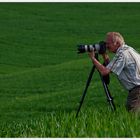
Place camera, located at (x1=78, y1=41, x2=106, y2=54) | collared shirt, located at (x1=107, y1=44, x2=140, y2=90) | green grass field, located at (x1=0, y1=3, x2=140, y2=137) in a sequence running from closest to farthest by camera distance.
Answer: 1. green grass field, located at (x1=0, y1=3, x2=140, y2=137)
2. collared shirt, located at (x1=107, y1=44, x2=140, y2=90)
3. camera, located at (x1=78, y1=41, x2=106, y2=54)

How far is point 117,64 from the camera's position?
1160 centimetres

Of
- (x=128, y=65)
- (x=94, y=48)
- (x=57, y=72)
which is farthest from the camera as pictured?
(x=57, y=72)

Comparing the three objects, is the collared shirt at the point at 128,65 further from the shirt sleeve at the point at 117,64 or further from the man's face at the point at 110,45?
the man's face at the point at 110,45

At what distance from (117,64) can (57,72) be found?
13.8m

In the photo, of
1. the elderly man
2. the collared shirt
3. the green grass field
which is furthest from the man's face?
the green grass field

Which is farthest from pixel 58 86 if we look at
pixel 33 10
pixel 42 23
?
pixel 33 10

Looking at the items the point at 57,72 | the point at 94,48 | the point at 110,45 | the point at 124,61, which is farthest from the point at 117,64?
the point at 57,72

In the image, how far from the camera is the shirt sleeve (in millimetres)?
11562

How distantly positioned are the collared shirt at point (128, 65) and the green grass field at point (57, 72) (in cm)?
54

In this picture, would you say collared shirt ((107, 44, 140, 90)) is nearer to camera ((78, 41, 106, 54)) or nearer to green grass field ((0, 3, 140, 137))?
camera ((78, 41, 106, 54))

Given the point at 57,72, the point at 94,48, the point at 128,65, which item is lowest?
the point at 128,65

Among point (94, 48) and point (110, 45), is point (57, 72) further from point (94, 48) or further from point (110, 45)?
point (110, 45)

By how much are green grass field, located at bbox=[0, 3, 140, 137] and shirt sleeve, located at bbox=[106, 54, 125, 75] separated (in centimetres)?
74

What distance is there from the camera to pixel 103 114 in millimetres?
12422
